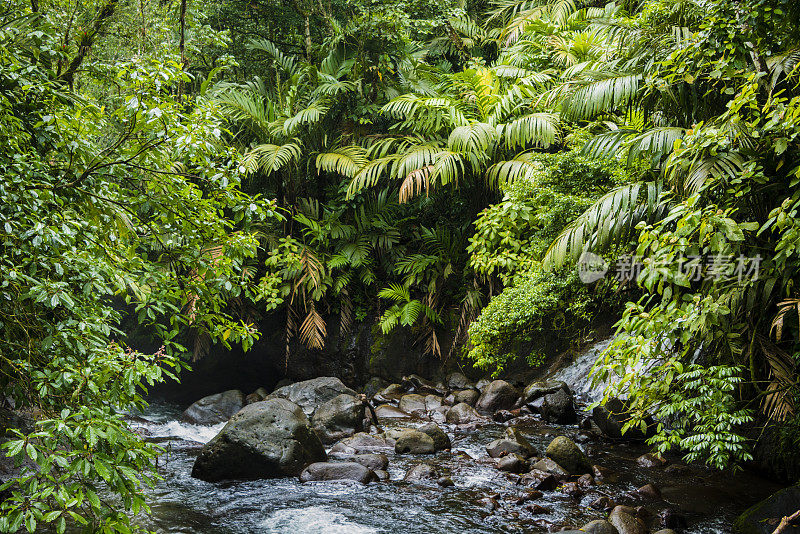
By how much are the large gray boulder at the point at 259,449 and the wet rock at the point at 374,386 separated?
3.18m

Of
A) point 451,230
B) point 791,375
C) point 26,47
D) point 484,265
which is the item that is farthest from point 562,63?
point 26,47

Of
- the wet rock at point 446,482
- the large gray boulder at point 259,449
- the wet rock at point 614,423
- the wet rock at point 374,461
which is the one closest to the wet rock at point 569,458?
the wet rock at point 614,423

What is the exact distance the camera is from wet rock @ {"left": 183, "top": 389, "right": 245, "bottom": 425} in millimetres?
8016

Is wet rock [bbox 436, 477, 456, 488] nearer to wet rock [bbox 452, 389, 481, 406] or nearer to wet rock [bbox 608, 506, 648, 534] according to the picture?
wet rock [bbox 608, 506, 648, 534]

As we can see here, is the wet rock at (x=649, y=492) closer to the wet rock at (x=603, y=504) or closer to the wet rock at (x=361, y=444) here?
the wet rock at (x=603, y=504)

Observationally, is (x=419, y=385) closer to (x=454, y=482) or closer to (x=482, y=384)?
(x=482, y=384)

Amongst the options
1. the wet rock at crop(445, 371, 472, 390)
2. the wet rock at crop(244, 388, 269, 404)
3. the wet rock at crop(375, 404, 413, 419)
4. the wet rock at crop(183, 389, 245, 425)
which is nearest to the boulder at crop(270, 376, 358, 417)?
the wet rock at crop(375, 404, 413, 419)

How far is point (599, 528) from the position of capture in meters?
4.03

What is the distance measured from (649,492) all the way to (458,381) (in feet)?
13.6

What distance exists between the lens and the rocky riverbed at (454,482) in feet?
14.6

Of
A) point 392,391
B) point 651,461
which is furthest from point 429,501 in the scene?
point 392,391

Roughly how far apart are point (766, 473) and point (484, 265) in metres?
3.30

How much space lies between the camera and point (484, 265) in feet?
22.0

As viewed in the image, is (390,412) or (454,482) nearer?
(454,482)
